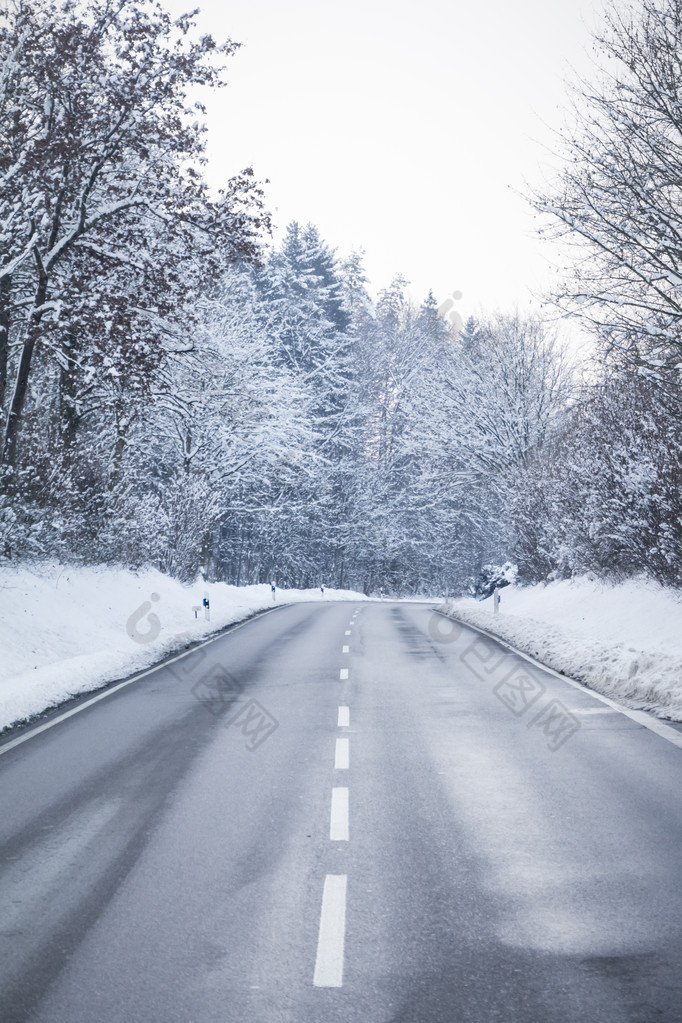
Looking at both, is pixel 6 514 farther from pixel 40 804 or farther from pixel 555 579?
A: pixel 555 579

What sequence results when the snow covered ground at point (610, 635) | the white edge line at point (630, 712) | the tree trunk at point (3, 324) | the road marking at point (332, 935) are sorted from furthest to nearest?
the tree trunk at point (3, 324) → the snow covered ground at point (610, 635) → the white edge line at point (630, 712) → the road marking at point (332, 935)

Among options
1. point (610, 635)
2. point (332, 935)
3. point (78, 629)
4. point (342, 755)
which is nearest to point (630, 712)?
point (342, 755)

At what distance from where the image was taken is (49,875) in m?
5.55

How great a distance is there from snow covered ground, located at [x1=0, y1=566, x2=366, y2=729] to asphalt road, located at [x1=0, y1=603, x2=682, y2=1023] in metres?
1.60

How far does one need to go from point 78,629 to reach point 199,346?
29.0 feet

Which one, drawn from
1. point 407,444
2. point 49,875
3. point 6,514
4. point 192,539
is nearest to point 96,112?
point 6,514

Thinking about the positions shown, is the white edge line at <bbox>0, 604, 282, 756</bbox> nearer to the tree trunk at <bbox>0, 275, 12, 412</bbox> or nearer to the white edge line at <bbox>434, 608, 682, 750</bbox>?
the tree trunk at <bbox>0, 275, 12, 412</bbox>

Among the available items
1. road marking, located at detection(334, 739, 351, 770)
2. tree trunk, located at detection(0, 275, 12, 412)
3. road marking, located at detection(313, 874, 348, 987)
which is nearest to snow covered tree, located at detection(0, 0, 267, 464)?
tree trunk, located at detection(0, 275, 12, 412)

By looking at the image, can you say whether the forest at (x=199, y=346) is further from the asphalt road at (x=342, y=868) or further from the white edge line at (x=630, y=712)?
the asphalt road at (x=342, y=868)

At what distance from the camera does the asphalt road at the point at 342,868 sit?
13.3 ft

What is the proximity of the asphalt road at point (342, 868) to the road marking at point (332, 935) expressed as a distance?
1cm

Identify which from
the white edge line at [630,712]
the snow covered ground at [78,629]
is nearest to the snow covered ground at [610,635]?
the white edge line at [630,712]

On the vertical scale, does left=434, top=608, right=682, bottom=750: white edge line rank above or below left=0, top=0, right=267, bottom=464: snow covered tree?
below

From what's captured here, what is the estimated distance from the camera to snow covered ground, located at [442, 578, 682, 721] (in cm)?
1248
